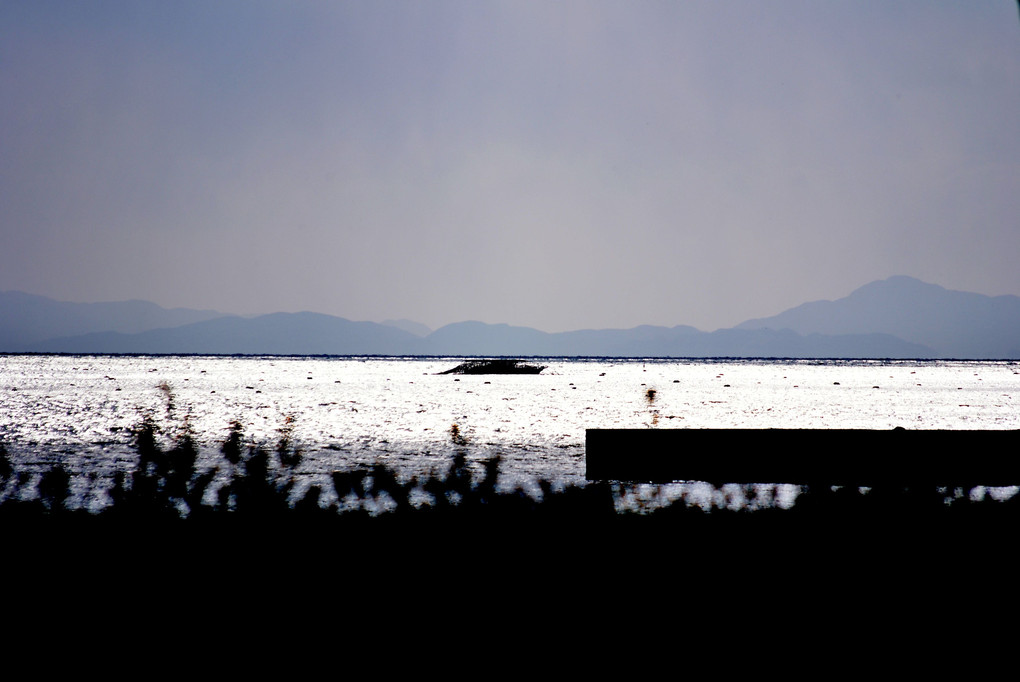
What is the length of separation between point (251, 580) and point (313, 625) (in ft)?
3.17

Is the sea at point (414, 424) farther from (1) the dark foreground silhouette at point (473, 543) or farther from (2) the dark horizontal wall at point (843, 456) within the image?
(1) the dark foreground silhouette at point (473, 543)

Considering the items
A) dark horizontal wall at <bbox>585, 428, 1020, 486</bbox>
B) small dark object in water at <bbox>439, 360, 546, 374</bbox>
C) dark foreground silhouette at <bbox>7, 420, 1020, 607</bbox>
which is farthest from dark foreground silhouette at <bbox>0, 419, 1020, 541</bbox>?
small dark object in water at <bbox>439, 360, 546, 374</bbox>

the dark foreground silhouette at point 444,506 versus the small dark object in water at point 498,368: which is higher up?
the small dark object in water at point 498,368

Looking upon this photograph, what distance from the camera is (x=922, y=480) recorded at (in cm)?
736

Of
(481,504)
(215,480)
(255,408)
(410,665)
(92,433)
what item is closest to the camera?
(410,665)

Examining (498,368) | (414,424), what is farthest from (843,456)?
(498,368)

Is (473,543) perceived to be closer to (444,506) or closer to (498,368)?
(444,506)

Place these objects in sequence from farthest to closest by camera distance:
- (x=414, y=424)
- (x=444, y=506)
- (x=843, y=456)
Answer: (x=414, y=424)
(x=843, y=456)
(x=444, y=506)

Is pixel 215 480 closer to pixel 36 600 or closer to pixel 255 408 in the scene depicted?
pixel 36 600

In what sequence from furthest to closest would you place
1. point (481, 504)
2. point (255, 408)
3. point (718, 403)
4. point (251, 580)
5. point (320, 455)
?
point (718, 403)
point (255, 408)
point (320, 455)
point (481, 504)
point (251, 580)

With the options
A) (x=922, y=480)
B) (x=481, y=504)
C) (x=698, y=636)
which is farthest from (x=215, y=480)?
(x=922, y=480)

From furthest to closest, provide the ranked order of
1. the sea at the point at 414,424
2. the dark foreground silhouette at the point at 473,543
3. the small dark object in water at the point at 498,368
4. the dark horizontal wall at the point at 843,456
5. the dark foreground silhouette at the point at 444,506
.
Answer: the small dark object in water at the point at 498,368
the sea at the point at 414,424
the dark horizontal wall at the point at 843,456
the dark foreground silhouette at the point at 444,506
the dark foreground silhouette at the point at 473,543

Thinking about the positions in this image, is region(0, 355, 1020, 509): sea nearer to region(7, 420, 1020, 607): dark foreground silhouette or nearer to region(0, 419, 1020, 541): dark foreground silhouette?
region(0, 419, 1020, 541): dark foreground silhouette

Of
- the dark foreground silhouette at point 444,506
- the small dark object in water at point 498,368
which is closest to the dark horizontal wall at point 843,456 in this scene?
the dark foreground silhouette at point 444,506
